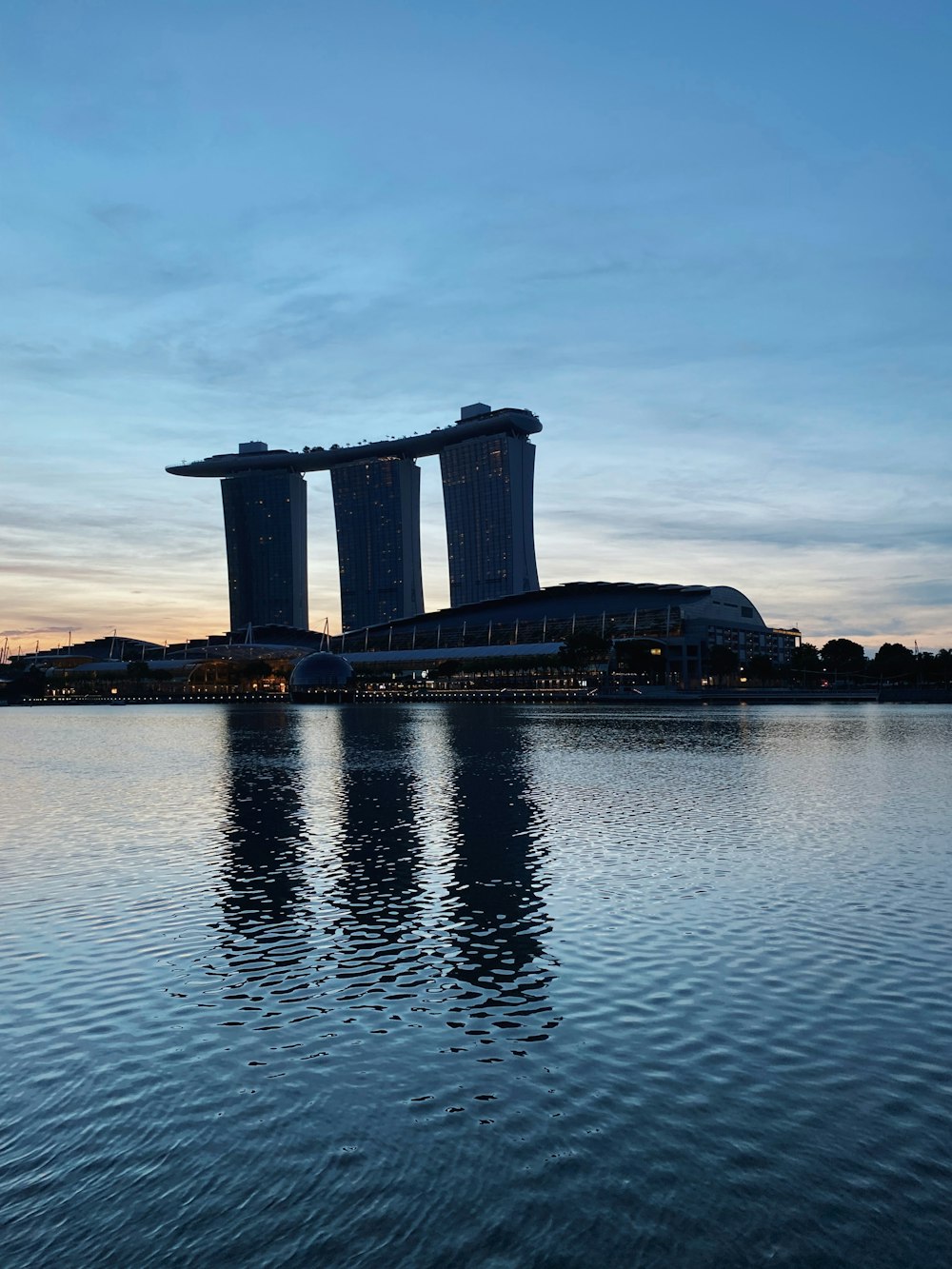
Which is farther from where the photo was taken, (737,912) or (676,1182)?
(737,912)

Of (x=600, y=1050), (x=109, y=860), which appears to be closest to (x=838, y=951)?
(x=600, y=1050)

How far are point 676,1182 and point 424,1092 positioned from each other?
3.44 metres

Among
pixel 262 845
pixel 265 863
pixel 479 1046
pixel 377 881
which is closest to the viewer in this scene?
pixel 479 1046

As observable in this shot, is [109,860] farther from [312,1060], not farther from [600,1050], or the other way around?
[600,1050]

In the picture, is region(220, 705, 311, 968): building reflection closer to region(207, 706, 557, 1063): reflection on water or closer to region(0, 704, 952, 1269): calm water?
region(207, 706, 557, 1063): reflection on water

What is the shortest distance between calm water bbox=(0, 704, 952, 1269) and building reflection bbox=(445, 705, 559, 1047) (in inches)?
4.2

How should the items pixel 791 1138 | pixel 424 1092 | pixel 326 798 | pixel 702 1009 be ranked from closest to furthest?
1. pixel 791 1138
2. pixel 424 1092
3. pixel 702 1009
4. pixel 326 798

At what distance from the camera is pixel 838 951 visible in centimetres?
1828

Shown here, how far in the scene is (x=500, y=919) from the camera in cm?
2105

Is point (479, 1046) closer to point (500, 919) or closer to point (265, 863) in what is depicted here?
point (500, 919)

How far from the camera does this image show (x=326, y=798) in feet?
140

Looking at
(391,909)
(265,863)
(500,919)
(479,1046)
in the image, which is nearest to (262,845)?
(265,863)

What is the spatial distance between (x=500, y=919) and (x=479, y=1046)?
7.59m

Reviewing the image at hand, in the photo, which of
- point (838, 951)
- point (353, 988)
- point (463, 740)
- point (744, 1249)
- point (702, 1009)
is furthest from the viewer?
point (463, 740)
